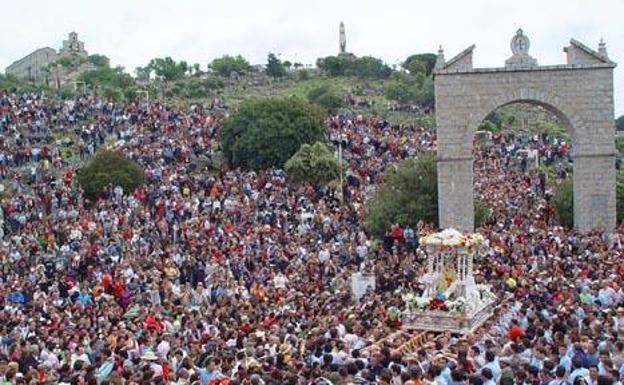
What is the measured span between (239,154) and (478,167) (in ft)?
40.6

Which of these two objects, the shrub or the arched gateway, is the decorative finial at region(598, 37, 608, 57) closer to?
the arched gateway

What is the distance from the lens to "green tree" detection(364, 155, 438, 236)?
112 feet

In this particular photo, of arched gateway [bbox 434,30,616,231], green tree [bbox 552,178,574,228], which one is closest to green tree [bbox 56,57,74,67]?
green tree [bbox 552,178,574,228]

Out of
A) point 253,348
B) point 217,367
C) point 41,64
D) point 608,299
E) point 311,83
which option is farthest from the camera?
point 41,64

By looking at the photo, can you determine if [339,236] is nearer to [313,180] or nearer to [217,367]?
[313,180]

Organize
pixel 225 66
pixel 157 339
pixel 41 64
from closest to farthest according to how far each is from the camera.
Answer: pixel 157 339, pixel 225 66, pixel 41 64

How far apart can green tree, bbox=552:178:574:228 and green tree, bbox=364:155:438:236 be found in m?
5.30

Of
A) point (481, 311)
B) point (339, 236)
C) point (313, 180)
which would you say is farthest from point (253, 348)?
point (313, 180)

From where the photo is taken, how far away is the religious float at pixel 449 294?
2198 centimetres

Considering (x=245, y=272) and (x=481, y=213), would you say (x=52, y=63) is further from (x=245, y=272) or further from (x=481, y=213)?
(x=245, y=272)

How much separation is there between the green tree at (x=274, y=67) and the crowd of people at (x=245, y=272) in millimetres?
59376

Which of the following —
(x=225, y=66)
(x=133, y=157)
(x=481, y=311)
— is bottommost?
(x=481, y=311)

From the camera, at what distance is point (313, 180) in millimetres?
46375

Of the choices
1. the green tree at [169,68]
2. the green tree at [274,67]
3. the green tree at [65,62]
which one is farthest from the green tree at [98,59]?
the green tree at [274,67]
